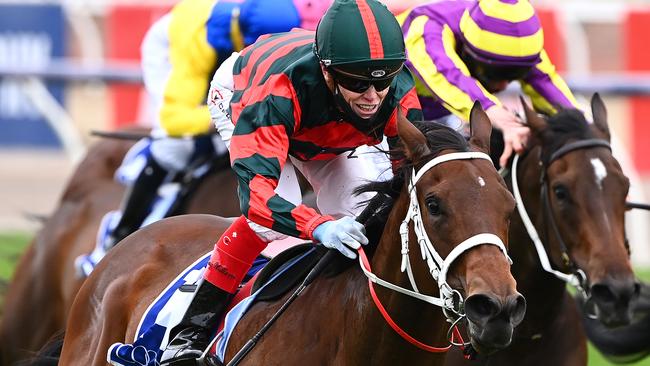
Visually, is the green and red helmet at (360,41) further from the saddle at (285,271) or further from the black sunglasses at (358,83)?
the saddle at (285,271)

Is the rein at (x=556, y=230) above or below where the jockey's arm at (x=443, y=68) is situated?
below

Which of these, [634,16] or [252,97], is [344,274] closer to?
[252,97]

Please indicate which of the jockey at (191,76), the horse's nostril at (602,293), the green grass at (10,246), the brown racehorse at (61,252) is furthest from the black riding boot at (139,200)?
the green grass at (10,246)

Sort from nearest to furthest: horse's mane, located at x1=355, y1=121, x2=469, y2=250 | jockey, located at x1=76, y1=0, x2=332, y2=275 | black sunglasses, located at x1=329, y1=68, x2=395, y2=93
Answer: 1. horse's mane, located at x1=355, y1=121, x2=469, y2=250
2. black sunglasses, located at x1=329, y1=68, x2=395, y2=93
3. jockey, located at x1=76, y1=0, x2=332, y2=275

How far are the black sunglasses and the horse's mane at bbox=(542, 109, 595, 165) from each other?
1.28 metres

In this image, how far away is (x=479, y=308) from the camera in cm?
349

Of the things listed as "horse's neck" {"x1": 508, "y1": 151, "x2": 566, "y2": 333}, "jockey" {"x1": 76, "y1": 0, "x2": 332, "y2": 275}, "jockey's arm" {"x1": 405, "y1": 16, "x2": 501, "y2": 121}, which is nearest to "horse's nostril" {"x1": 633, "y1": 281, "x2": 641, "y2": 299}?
"horse's neck" {"x1": 508, "y1": 151, "x2": 566, "y2": 333}

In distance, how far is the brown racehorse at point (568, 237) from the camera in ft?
16.1

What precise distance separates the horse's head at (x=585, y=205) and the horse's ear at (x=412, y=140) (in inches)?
51.9

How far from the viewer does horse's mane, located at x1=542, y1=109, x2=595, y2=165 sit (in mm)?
5215

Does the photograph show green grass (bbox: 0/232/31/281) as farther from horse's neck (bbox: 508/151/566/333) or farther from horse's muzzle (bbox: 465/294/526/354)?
horse's muzzle (bbox: 465/294/526/354)

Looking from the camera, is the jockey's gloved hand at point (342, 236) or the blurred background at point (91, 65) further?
the blurred background at point (91, 65)

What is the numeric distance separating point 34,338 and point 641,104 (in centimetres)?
776

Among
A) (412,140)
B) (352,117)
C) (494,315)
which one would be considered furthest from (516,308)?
(352,117)
